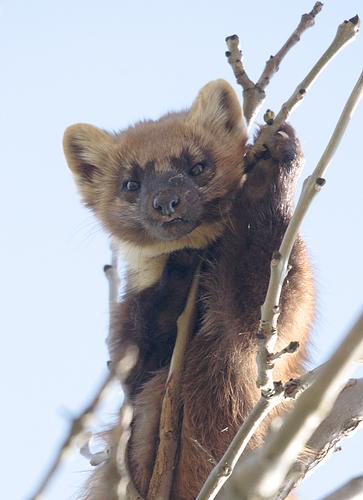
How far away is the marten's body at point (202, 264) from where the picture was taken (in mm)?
7453

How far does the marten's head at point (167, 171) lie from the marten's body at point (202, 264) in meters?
0.01

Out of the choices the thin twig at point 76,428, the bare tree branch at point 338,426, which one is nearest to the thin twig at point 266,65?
the bare tree branch at point 338,426

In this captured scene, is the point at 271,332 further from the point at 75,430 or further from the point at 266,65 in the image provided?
the point at 266,65

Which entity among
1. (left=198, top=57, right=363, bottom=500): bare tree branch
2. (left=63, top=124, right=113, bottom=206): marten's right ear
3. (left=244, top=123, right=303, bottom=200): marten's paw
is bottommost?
(left=198, top=57, right=363, bottom=500): bare tree branch

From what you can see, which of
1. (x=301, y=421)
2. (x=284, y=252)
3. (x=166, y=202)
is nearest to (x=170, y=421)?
(x=166, y=202)

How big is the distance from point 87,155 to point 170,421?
11.4 feet

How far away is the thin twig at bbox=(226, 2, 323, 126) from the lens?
7.91 m

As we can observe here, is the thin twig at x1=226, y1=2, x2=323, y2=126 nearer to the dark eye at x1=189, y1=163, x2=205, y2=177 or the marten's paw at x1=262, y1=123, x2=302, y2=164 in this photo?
the marten's paw at x1=262, y1=123, x2=302, y2=164

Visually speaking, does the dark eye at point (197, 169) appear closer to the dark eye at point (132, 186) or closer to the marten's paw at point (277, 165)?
the dark eye at point (132, 186)

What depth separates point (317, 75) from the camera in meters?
6.74

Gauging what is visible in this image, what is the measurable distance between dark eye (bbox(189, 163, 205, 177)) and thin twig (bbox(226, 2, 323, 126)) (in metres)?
0.72

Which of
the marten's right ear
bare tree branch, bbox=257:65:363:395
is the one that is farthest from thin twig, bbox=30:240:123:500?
the marten's right ear

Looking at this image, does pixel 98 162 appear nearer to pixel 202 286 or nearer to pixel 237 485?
pixel 202 286

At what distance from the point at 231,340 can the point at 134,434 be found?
4.67 ft
